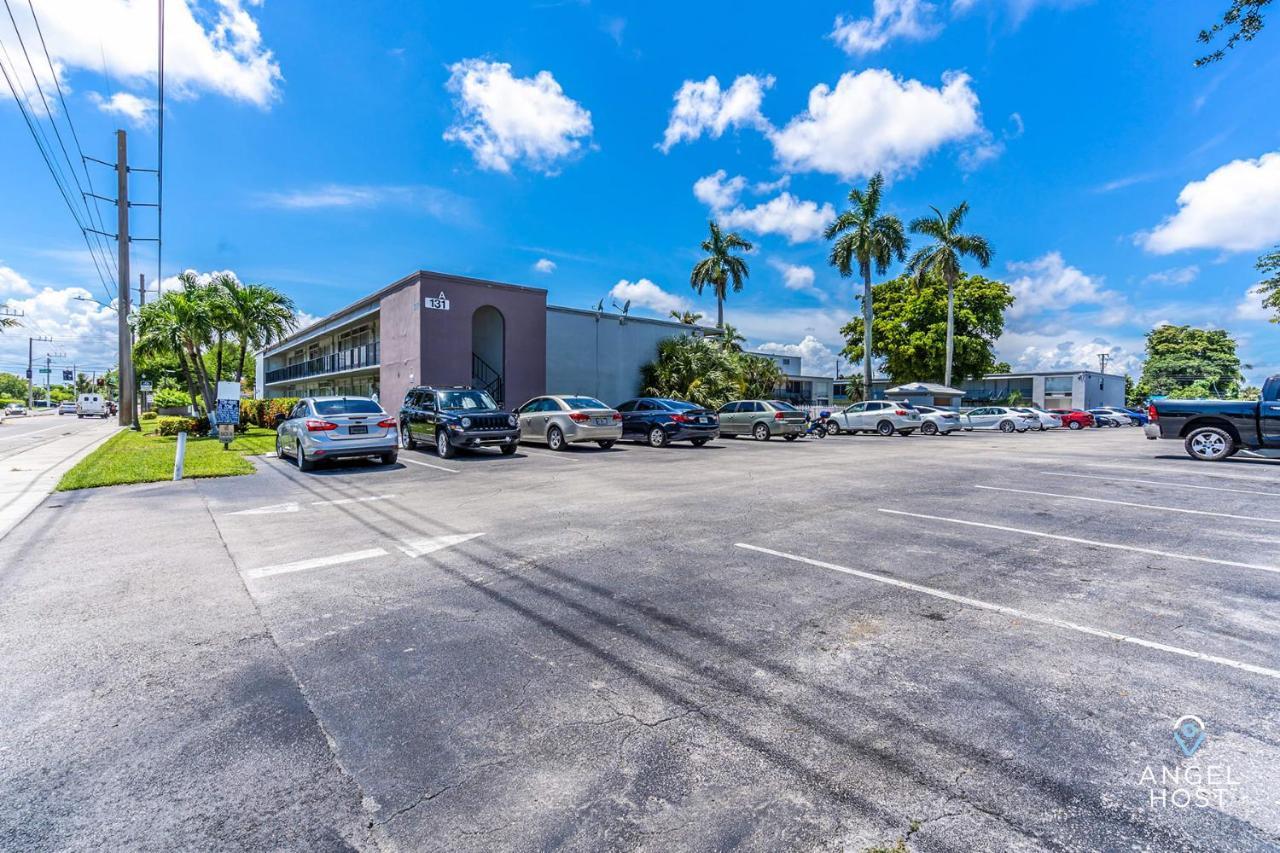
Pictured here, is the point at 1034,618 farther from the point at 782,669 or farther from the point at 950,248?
the point at 950,248

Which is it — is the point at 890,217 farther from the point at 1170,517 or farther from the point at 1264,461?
the point at 1170,517

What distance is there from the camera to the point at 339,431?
12.4 metres

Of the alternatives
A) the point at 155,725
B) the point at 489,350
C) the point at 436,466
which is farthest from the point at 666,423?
the point at 155,725

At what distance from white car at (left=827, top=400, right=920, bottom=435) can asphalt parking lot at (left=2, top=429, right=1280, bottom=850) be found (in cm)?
2063

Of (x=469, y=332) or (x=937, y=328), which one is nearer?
(x=469, y=332)

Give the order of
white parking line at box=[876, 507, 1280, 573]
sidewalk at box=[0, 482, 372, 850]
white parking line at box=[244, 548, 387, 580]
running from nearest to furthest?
sidewalk at box=[0, 482, 372, 850] < white parking line at box=[244, 548, 387, 580] < white parking line at box=[876, 507, 1280, 573]

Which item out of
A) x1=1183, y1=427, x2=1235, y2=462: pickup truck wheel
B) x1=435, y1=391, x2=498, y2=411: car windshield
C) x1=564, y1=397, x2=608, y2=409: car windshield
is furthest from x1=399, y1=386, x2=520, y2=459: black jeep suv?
x1=1183, y1=427, x2=1235, y2=462: pickup truck wheel

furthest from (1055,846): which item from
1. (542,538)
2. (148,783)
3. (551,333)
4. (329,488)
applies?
(551,333)

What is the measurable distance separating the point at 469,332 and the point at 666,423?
986cm

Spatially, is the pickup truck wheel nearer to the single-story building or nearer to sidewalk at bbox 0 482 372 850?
sidewalk at bbox 0 482 372 850

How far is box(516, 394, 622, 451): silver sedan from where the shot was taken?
53.5 ft

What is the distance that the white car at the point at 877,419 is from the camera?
90.5 feet

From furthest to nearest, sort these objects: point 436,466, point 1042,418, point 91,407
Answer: point 91,407
point 1042,418
point 436,466

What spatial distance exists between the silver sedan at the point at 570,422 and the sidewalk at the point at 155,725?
1132 cm
